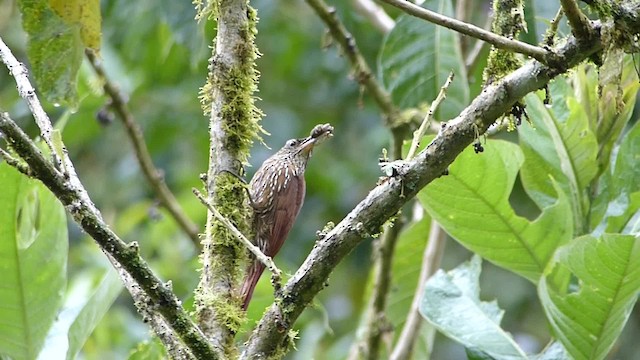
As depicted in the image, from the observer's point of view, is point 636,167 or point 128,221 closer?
point 636,167

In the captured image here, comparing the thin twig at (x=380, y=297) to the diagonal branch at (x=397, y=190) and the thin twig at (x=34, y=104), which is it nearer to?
the diagonal branch at (x=397, y=190)

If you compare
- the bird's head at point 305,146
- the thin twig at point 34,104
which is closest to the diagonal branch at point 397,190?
the thin twig at point 34,104

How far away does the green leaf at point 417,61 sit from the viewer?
2945mm

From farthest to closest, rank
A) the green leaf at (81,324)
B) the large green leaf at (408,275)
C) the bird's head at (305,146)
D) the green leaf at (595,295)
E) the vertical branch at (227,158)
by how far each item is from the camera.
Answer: the large green leaf at (408,275)
the bird's head at (305,146)
the green leaf at (81,324)
the green leaf at (595,295)
the vertical branch at (227,158)

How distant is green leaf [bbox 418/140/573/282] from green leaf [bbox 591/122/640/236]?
0.10m

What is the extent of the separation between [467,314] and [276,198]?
1.91ft

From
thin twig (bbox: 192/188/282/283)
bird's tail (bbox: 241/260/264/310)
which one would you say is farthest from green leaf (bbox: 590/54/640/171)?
thin twig (bbox: 192/188/282/283)

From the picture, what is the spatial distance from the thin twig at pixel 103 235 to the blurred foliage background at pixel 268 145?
8.35 feet

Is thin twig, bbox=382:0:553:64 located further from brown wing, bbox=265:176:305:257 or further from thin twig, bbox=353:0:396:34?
thin twig, bbox=353:0:396:34

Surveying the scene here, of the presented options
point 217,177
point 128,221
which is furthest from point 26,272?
point 128,221

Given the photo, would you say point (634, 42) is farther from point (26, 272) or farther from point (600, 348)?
point (26, 272)

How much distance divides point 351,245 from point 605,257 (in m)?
0.75

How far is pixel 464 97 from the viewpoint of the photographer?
9.32 ft

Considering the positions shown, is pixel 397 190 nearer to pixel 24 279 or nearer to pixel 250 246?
pixel 250 246
